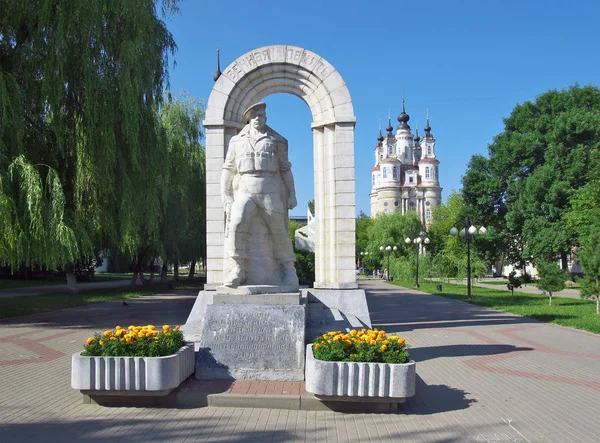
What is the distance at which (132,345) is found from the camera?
5129mm

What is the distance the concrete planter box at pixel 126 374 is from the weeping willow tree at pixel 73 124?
22.6 feet

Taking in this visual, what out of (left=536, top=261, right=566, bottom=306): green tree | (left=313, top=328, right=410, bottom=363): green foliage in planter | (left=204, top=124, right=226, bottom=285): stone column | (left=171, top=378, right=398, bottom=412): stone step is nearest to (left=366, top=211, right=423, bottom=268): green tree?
(left=536, top=261, right=566, bottom=306): green tree

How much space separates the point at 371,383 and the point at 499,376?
2797mm

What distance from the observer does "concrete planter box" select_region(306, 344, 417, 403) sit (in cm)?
481

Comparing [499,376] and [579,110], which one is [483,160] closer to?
[579,110]

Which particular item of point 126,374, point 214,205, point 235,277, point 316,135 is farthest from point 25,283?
point 126,374

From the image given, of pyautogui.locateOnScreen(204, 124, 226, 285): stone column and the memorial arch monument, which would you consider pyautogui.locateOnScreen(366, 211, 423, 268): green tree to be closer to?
the memorial arch monument

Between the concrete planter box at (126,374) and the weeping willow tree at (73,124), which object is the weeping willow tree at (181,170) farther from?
the concrete planter box at (126,374)

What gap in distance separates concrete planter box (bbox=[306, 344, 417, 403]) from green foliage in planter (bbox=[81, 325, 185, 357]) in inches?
63.2

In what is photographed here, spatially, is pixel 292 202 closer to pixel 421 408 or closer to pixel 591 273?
pixel 421 408

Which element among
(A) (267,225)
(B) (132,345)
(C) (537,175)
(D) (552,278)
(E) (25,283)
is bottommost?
(E) (25,283)

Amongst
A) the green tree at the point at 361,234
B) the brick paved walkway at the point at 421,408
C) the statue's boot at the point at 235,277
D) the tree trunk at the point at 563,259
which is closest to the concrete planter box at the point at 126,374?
the brick paved walkway at the point at 421,408

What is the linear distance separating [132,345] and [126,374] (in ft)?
1.01

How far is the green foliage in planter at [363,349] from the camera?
4934 mm
